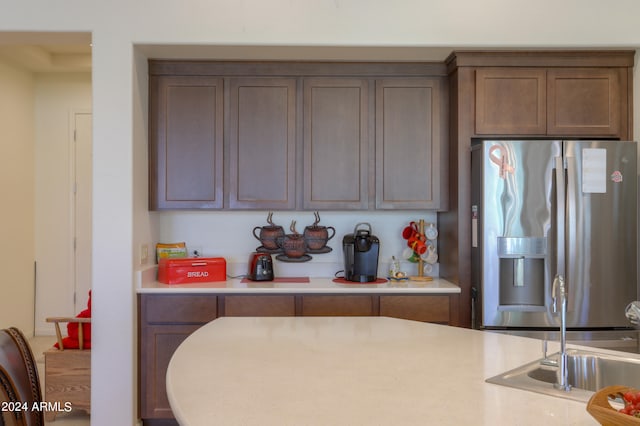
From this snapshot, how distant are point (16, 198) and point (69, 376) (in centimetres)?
258

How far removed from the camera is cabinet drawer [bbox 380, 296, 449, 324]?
319 cm

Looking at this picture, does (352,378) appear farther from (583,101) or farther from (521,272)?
(583,101)

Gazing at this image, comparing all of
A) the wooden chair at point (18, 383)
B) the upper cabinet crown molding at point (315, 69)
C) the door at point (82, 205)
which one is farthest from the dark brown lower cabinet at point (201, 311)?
the door at point (82, 205)

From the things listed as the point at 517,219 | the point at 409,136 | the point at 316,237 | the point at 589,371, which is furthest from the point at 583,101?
the point at 589,371

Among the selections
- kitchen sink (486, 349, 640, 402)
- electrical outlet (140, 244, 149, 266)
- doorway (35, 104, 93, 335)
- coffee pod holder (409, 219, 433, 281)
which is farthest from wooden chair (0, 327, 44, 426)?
doorway (35, 104, 93, 335)

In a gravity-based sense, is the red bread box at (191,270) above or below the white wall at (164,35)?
below

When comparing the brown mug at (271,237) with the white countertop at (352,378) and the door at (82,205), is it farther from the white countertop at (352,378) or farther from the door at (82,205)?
the door at (82,205)

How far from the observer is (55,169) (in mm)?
5445

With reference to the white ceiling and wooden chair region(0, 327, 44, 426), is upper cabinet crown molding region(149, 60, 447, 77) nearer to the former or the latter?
the white ceiling

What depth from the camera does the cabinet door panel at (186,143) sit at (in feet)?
11.2

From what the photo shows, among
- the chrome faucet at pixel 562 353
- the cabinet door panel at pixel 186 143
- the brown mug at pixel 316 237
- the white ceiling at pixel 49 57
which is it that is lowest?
the chrome faucet at pixel 562 353

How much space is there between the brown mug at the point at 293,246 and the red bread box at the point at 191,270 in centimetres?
41

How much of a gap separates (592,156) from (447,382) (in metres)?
2.14

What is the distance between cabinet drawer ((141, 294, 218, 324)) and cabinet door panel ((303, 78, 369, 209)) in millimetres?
867
